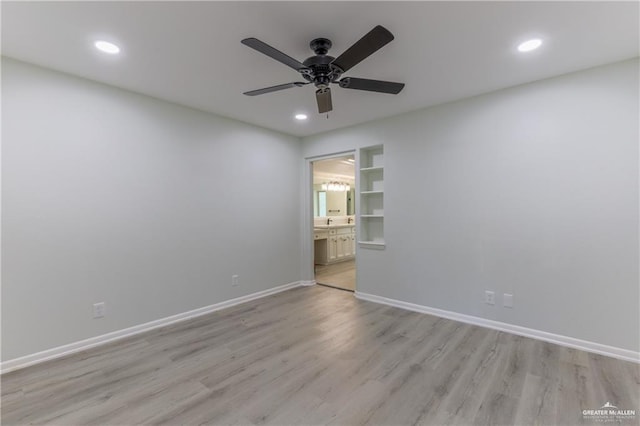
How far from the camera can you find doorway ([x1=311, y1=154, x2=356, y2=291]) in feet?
18.9

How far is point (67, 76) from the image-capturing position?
8.61 ft

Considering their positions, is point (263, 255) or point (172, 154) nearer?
point (172, 154)

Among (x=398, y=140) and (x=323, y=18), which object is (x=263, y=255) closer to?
(x=398, y=140)

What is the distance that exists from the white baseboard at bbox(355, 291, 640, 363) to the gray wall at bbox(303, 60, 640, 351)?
5cm

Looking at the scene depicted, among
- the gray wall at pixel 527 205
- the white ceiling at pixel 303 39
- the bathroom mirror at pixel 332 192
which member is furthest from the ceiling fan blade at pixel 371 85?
the bathroom mirror at pixel 332 192

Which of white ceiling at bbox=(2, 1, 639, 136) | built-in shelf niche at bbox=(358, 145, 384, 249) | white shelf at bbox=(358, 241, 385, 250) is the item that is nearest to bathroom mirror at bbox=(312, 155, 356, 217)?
built-in shelf niche at bbox=(358, 145, 384, 249)

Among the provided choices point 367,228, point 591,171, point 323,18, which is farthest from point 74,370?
point 591,171

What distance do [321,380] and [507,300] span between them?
215 cm

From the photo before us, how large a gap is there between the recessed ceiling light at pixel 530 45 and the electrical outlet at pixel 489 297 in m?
2.32

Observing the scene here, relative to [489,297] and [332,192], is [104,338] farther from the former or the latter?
[332,192]

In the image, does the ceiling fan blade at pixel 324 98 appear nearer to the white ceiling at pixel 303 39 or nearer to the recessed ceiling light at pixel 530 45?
the white ceiling at pixel 303 39

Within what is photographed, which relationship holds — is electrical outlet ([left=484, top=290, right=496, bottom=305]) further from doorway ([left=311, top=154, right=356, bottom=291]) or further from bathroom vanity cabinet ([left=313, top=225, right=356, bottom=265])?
bathroom vanity cabinet ([left=313, top=225, right=356, bottom=265])

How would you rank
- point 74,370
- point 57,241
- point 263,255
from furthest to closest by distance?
1. point 263,255
2. point 57,241
3. point 74,370

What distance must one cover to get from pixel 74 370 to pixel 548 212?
14.5 ft
